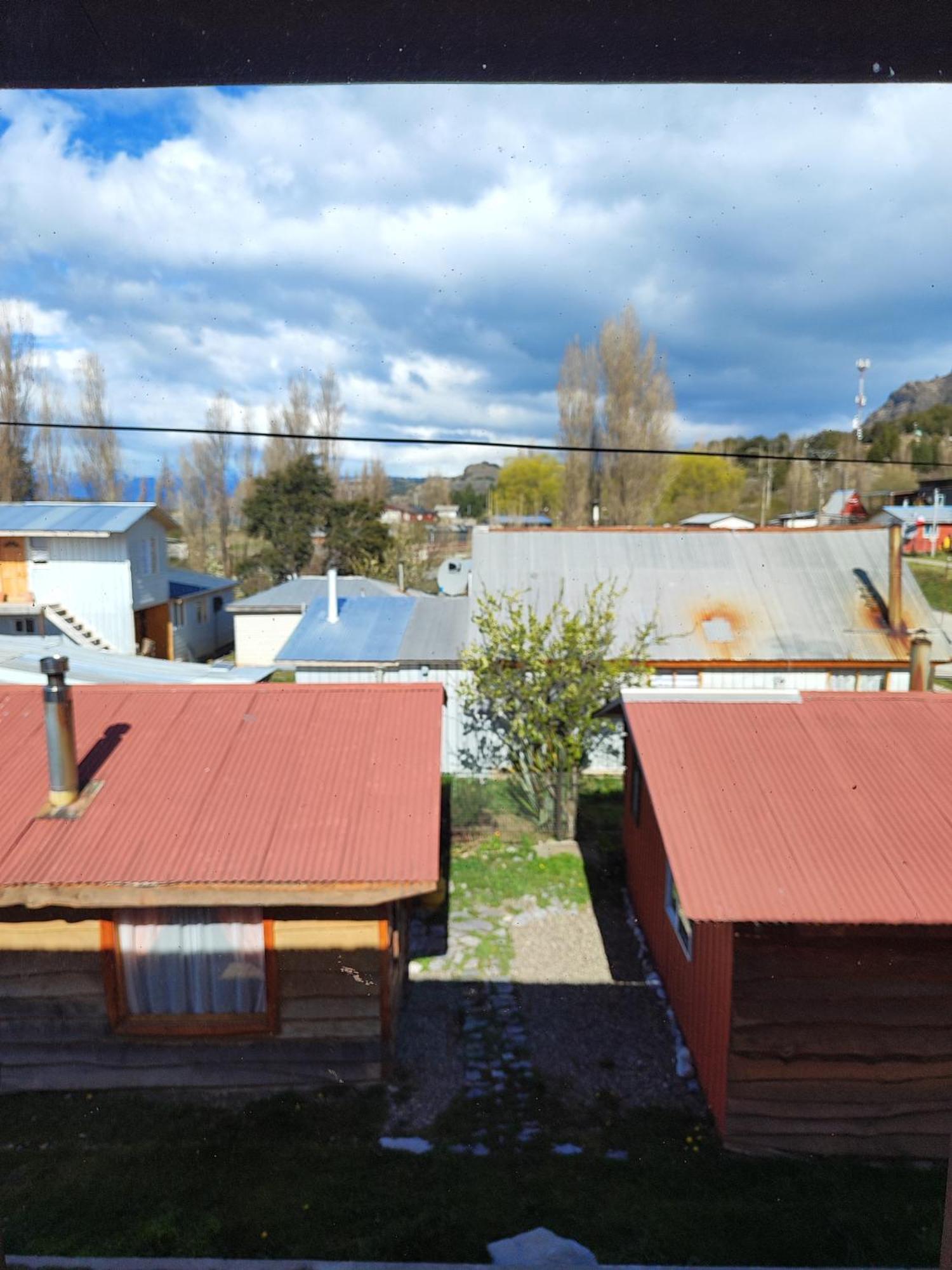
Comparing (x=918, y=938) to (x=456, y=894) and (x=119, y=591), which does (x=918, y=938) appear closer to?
(x=456, y=894)

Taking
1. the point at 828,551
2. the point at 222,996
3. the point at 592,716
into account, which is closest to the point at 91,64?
the point at 222,996

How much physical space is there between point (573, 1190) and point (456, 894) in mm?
5283

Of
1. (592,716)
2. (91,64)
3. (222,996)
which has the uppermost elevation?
(91,64)

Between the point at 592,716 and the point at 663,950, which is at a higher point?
the point at 592,716

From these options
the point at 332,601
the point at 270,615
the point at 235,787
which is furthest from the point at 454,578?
the point at 235,787

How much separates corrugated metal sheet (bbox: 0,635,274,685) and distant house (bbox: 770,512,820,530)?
12266mm

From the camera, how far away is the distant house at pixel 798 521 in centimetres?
1808

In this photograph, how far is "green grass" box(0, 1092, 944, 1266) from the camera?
484cm

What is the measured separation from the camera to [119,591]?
23.7 meters

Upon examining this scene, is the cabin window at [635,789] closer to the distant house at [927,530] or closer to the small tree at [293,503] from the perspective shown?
the small tree at [293,503]

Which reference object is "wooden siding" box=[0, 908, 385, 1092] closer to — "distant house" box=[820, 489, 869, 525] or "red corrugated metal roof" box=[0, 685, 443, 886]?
"red corrugated metal roof" box=[0, 685, 443, 886]

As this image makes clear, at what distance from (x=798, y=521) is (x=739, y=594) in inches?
1028

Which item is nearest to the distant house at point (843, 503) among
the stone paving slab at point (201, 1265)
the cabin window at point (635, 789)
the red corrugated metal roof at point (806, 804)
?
the cabin window at point (635, 789)

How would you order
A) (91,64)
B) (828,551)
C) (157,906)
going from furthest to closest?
(828,551)
(157,906)
(91,64)
